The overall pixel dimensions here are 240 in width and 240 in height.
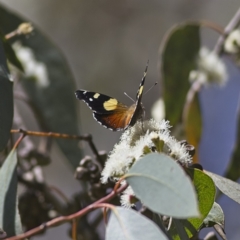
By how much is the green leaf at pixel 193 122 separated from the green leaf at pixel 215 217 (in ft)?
2.05

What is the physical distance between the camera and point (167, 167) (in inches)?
31.5

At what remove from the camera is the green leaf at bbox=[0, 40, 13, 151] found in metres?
1.11

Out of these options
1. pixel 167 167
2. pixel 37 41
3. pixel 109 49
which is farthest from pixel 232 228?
pixel 167 167

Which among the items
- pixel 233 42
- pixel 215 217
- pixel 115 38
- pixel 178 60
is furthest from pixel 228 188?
pixel 115 38

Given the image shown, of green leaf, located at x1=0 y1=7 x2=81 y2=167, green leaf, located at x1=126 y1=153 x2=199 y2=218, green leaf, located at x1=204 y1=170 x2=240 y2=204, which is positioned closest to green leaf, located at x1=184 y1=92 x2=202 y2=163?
green leaf, located at x1=0 y1=7 x2=81 y2=167

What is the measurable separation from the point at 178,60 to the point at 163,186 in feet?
Answer: 3.74

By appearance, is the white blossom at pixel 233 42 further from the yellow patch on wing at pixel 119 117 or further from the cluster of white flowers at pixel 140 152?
the cluster of white flowers at pixel 140 152

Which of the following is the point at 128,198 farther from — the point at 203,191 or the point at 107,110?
the point at 107,110

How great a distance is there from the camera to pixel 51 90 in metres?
1.89

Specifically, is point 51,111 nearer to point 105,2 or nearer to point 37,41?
point 37,41

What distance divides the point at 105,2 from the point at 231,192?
295 cm

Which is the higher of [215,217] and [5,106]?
[5,106]

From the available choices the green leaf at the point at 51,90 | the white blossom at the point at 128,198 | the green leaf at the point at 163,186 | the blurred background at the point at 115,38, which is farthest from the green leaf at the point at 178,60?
the blurred background at the point at 115,38

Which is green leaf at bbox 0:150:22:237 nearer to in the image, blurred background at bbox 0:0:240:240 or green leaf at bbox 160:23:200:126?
green leaf at bbox 160:23:200:126
